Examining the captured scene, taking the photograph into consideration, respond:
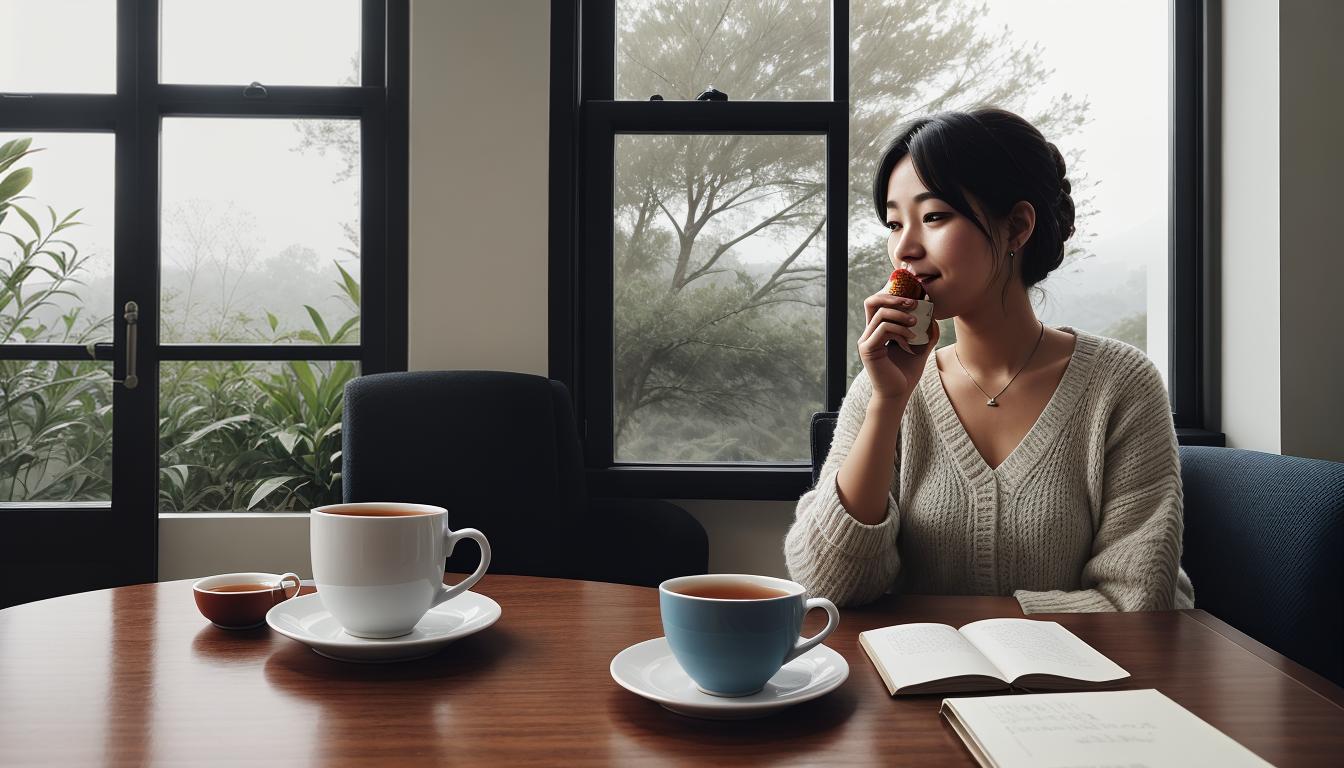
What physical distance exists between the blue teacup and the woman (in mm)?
473

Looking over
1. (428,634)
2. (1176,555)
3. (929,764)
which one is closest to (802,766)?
(929,764)

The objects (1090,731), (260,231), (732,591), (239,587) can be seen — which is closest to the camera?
(1090,731)

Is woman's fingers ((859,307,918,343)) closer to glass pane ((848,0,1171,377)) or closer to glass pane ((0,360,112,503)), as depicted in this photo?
glass pane ((848,0,1171,377))

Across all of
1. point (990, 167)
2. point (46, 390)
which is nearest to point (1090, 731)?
point (990, 167)

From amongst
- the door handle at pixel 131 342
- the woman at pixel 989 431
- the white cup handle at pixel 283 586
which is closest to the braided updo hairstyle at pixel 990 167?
the woman at pixel 989 431

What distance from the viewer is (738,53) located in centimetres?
237

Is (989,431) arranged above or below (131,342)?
below

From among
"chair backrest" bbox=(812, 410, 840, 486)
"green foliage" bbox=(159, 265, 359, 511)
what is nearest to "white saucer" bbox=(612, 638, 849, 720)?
"chair backrest" bbox=(812, 410, 840, 486)

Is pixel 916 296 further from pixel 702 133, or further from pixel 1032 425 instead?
pixel 702 133

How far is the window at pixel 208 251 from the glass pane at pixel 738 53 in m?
0.76

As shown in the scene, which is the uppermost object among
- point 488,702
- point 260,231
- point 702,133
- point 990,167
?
point 702,133

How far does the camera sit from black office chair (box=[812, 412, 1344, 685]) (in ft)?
3.52

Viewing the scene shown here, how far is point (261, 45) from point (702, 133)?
1.27 metres

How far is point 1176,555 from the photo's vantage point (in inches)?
43.9
